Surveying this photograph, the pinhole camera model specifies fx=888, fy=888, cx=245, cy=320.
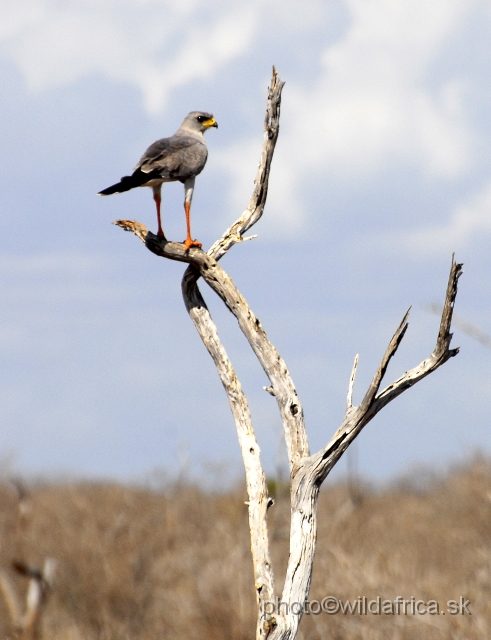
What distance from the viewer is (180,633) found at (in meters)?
19.8

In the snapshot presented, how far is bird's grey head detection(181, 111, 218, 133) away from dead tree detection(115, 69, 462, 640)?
1838mm

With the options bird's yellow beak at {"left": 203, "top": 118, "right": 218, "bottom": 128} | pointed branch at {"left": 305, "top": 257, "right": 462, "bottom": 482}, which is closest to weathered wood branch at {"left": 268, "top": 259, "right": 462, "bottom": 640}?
pointed branch at {"left": 305, "top": 257, "right": 462, "bottom": 482}

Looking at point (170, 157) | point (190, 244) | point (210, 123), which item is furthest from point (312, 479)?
point (210, 123)

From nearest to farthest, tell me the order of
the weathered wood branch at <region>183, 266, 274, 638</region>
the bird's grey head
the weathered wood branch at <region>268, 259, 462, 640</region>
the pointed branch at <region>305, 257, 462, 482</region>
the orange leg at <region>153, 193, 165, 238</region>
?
the pointed branch at <region>305, 257, 462, 482</region> < the weathered wood branch at <region>268, 259, 462, 640</region> < the weathered wood branch at <region>183, 266, 274, 638</region> < the orange leg at <region>153, 193, 165, 238</region> < the bird's grey head

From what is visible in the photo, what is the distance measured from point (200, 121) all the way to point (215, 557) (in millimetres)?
18634

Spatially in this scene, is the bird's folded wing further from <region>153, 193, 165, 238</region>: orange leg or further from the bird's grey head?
the bird's grey head

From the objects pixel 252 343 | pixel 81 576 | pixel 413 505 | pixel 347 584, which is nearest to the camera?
pixel 252 343

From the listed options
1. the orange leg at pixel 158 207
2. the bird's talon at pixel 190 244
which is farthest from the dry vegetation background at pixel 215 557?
the bird's talon at pixel 190 244

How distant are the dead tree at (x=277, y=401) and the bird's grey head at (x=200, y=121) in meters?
1.84

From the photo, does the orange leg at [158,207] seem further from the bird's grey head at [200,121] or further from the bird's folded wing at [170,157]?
the bird's grey head at [200,121]

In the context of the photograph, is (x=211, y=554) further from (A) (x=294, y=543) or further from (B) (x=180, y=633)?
(A) (x=294, y=543)

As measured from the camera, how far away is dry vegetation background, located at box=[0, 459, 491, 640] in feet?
58.5

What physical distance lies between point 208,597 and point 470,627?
610cm

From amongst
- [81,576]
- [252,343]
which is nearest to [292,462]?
[252,343]
